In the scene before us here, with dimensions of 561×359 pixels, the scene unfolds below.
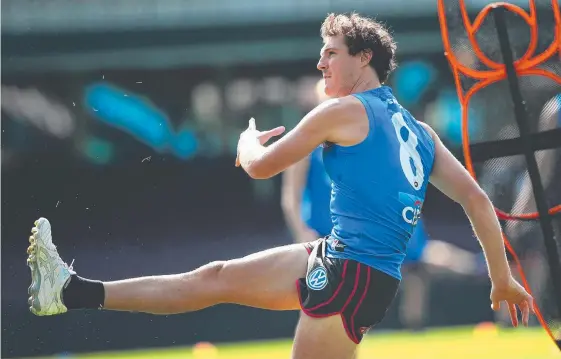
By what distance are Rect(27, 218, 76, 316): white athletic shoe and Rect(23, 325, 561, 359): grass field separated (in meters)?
4.85

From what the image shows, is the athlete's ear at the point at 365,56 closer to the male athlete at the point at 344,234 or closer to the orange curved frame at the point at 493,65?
the male athlete at the point at 344,234

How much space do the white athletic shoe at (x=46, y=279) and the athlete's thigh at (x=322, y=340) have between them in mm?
1114

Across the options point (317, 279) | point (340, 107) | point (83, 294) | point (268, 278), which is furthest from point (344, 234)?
point (83, 294)

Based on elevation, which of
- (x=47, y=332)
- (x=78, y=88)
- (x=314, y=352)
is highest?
(x=78, y=88)

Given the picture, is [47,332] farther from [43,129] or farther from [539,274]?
[539,274]

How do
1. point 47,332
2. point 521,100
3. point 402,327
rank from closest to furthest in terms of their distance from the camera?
1. point 521,100
2. point 47,332
3. point 402,327

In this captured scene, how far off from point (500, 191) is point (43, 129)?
6.57 metres

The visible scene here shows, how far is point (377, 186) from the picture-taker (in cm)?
498

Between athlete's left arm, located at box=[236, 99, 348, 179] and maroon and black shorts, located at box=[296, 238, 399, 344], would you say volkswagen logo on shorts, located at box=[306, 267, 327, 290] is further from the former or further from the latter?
athlete's left arm, located at box=[236, 99, 348, 179]

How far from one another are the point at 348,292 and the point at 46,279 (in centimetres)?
138

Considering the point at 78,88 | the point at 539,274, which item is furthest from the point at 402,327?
the point at 539,274

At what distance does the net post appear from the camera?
634 cm

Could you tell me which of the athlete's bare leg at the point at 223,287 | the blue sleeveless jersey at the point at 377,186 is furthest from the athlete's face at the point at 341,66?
the athlete's bare leg at the point at 223,287

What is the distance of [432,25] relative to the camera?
1203 centimetres
